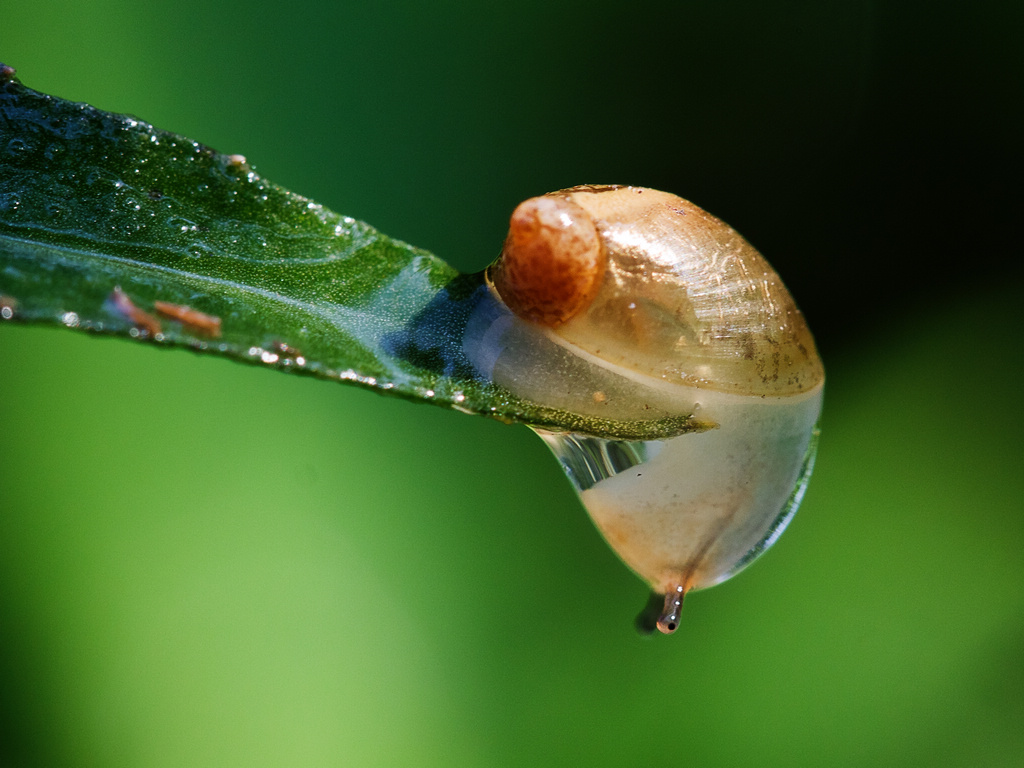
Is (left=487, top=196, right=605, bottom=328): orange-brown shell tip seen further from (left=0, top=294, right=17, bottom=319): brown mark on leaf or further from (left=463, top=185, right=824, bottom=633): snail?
(left=0, top=294, right=17, bottom=319): brown mark on leaf

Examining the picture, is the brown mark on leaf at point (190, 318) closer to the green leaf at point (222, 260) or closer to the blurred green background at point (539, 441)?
the green leaf at point (222, 260)

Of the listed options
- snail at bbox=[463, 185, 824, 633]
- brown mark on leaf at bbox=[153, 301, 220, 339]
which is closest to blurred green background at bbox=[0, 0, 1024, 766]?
snail at bbox=[463, 185, 824, 633]

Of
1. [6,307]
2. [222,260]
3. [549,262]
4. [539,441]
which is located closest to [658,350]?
[549,262]

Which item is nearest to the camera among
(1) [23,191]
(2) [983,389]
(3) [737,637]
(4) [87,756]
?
(1) [23,191]

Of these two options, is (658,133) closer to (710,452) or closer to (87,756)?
(710,452)

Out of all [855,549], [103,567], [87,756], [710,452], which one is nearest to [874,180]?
[855,549]

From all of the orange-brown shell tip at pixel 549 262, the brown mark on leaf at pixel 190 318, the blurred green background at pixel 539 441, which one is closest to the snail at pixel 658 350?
the orange-brown shell tip at pixel 549 262
